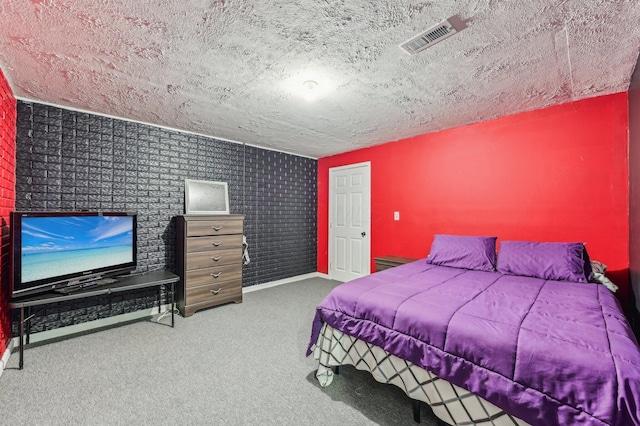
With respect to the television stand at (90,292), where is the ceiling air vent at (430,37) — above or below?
above

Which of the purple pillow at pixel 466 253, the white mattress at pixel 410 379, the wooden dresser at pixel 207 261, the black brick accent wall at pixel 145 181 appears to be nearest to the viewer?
the white mattress at pixel 410 379

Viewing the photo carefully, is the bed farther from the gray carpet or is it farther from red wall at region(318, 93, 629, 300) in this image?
red wall at region(318, 93, 629, 300)

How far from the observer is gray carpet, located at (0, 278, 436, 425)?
A: 166 centimetres

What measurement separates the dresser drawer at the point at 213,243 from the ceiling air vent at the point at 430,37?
294 cm

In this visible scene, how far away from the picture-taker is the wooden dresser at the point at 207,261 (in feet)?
10.7

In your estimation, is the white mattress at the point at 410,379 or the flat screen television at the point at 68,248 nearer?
the white mattress at the point at 410,379

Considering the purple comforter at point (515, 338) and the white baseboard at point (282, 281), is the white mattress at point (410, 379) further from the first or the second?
the white baseboard at point (282, 281)

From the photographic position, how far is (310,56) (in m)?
1.92

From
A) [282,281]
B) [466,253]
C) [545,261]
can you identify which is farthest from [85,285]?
[545,261]

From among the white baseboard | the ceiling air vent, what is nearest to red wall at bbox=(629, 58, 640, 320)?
the ceiling air vent

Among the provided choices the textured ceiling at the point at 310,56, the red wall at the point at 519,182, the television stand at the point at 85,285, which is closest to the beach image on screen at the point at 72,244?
the television stand at the point at 85,285

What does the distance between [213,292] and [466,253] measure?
10.1ft

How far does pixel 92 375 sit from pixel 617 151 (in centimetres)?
491

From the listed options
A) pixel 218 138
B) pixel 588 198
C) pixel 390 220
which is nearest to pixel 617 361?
pixel 588 198
